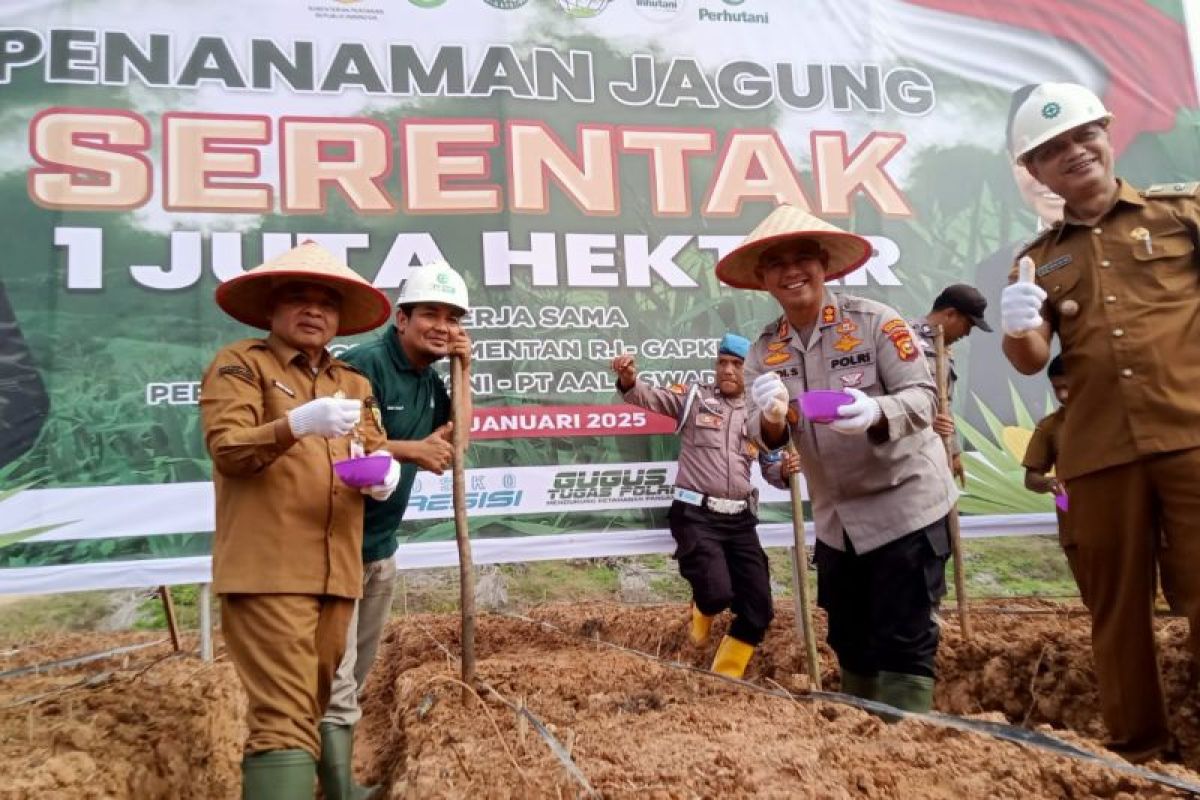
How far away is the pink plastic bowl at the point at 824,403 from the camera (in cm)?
224

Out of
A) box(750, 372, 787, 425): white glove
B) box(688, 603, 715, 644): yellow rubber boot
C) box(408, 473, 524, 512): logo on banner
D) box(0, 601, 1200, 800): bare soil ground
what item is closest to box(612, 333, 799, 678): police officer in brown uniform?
box(688, 603, 715, 644): yellow rubber boot

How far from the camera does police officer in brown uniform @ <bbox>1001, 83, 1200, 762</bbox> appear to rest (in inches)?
87.0

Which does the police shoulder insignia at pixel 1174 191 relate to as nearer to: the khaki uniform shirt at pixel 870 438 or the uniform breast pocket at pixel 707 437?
the khaki uniform shirt at pixel 870 438

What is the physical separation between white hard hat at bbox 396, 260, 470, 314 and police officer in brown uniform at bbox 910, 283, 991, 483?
7.99 ft

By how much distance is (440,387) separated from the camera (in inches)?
125

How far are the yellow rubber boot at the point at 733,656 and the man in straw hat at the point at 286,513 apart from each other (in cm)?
215

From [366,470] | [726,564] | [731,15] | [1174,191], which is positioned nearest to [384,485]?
[366,470]

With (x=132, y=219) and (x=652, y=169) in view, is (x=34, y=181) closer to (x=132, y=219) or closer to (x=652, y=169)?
(x=132, y=219)

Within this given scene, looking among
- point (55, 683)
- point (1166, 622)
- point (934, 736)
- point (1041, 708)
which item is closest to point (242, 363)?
point (934, 736)

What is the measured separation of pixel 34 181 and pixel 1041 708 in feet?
17.4

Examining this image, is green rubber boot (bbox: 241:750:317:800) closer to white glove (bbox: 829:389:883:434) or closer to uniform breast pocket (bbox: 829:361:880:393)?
white glove (bbox: 829:389:883:434)

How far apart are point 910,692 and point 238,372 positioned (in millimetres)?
2160

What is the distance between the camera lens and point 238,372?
83.0 inches

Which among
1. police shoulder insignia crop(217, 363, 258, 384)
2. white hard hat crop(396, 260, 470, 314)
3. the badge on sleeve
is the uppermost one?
white hard hat crop(396, 260, 470, 314)
